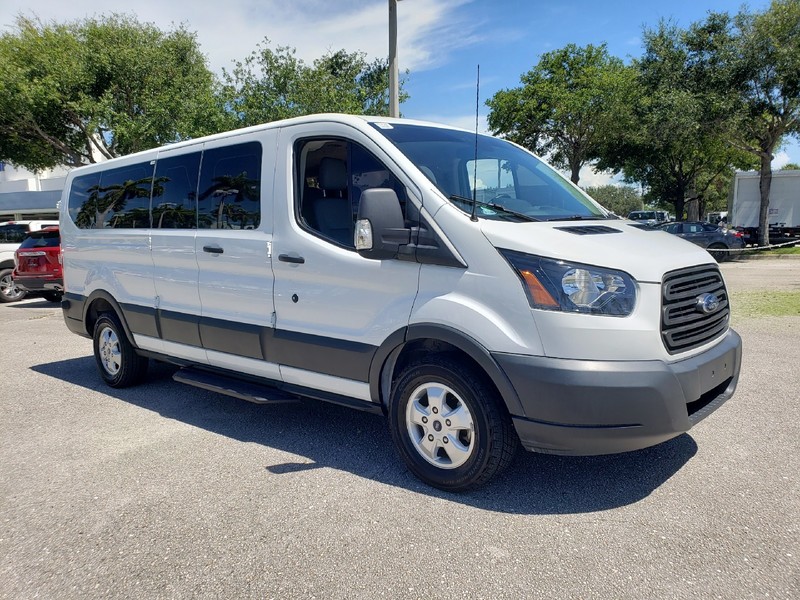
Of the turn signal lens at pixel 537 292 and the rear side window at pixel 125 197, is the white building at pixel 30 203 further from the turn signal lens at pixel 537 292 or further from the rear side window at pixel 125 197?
the turn signal lens at pixel 537 292

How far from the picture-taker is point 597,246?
3.11 metres

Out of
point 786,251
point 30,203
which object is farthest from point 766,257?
point 30,203

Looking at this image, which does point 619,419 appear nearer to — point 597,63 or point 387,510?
point 387,510

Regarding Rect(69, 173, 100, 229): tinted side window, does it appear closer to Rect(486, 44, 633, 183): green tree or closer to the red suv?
the red suv

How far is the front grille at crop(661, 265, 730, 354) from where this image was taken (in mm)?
3064

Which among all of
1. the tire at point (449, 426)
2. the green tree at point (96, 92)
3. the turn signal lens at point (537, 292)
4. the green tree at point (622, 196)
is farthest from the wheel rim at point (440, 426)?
the green tree at point (622, 196)

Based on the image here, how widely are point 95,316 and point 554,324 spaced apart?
5.07 m

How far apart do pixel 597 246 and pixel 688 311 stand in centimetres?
63

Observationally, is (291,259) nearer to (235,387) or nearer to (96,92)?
(235,387)

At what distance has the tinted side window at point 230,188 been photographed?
4320 millimetres

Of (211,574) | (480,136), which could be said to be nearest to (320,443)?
(211,574)

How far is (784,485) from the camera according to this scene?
3.41m

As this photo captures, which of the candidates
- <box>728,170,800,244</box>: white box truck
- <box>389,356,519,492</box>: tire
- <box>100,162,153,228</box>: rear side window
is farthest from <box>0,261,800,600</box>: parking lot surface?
<box>728,170,800,244</box>: white box truck

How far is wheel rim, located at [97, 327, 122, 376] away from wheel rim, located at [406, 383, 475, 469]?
3658mm
